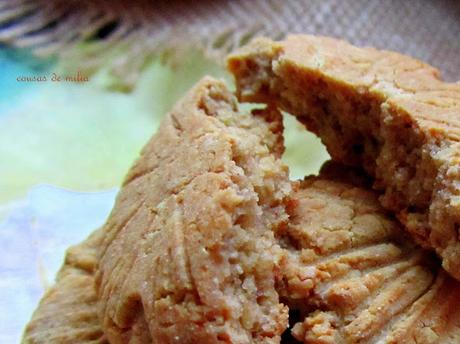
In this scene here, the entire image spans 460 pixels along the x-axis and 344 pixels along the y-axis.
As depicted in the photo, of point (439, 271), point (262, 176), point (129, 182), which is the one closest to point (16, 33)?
point (129, 182)

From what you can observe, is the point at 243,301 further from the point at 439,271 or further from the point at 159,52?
the point at 159,52

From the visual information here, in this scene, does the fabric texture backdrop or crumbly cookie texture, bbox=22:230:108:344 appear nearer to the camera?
crumbly cookie texture, bbox=22:230:108:344

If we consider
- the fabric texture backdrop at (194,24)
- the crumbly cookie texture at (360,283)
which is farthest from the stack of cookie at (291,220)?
the fabric texture backdrop at (194,24)

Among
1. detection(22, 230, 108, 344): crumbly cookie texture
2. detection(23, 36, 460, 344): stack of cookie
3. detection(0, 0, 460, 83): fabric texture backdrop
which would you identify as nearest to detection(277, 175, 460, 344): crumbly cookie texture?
detection(23, 36, 460, 344): stack of cookie

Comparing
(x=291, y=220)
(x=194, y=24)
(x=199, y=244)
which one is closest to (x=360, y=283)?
(x=291, y=220)

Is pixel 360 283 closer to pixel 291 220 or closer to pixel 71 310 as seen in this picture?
Answer: pixel 291 220

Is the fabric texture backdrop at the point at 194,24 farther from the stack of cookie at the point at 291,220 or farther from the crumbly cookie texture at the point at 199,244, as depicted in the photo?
the crumbly cookie texture at the point at 199,244

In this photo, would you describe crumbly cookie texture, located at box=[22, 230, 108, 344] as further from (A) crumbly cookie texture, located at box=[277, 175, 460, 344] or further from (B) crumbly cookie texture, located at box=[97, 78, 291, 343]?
(A) crumbly cookie texture, located at box=[277, 175, 460, 344]
